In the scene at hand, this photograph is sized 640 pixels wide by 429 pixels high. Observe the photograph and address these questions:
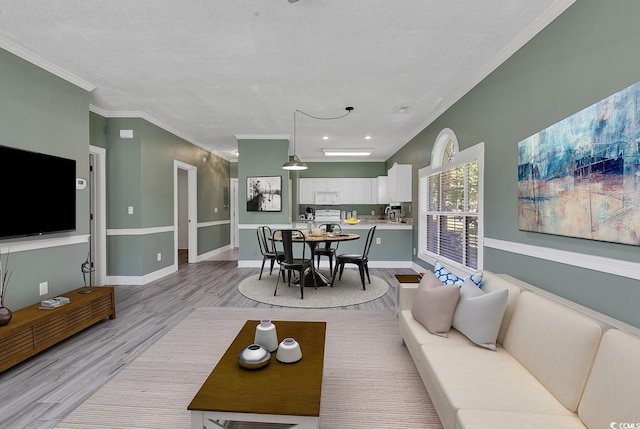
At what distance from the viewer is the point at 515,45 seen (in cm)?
273

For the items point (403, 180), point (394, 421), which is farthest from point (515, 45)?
point (403, 180)

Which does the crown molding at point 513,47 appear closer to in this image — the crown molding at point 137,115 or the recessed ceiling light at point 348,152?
the recessed ceiling light at point 348,152

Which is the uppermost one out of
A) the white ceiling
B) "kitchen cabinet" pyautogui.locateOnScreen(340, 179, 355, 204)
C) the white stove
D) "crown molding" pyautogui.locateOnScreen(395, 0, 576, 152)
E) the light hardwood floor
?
the white ceiling

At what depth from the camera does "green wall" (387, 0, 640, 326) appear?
1755 millimetres

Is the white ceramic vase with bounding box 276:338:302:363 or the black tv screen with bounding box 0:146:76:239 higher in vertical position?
the black tv screen with bounding box 0:146:76:239

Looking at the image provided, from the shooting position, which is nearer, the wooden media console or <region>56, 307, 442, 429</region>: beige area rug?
<region>56, 307, 442, 429</region>: beige area rug

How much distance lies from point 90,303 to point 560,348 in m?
3.95

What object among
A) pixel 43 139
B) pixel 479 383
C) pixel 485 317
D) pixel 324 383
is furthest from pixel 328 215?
pixel 479 383

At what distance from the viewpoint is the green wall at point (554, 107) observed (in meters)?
1.75

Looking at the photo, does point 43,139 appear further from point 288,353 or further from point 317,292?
point 317,292

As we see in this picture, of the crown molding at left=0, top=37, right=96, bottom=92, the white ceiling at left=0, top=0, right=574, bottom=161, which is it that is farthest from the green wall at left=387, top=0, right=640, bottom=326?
the crown molding at left=0, top=37, right=96, bottom=92

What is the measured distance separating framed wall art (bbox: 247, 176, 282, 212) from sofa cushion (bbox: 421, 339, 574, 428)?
4.74 m

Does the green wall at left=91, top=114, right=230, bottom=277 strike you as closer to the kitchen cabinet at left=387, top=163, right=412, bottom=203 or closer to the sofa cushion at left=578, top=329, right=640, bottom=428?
the kitchen cabinet at left=387, top=163, right=412, bottom=203

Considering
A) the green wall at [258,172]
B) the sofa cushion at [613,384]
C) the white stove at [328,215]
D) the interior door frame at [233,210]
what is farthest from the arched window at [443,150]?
the interior door frame at [233,210]
